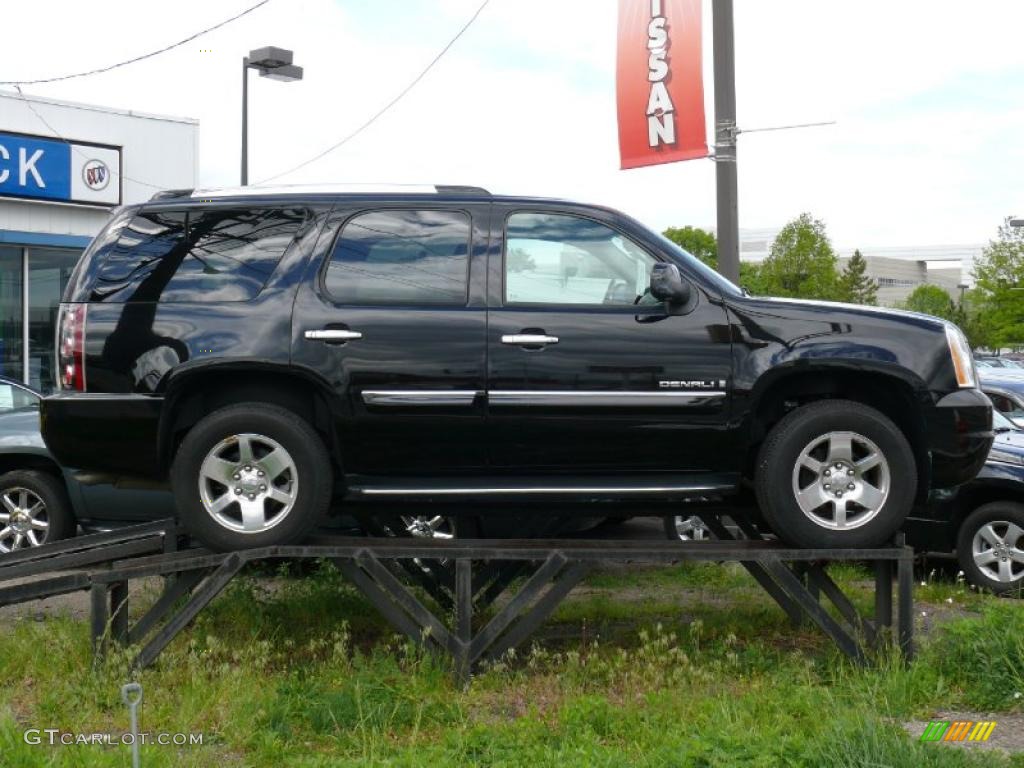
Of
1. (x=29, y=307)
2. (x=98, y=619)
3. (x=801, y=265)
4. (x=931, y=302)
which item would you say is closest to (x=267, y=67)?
(x=29, y=307)

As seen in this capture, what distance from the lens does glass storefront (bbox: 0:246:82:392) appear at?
19.6 m

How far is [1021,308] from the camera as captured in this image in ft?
180

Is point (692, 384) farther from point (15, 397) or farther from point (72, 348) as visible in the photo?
point (15, 397)

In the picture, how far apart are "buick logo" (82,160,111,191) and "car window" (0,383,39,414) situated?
409 inches

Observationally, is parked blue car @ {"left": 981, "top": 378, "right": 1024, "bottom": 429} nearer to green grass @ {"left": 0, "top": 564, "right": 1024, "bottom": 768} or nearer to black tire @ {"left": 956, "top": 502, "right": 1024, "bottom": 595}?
black tire @ {"left": 956, "top": 502, "right": 1024, "bottom": 595}

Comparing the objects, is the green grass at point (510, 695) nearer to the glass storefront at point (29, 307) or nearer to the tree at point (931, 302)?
the glass storefront at point (29, 307)

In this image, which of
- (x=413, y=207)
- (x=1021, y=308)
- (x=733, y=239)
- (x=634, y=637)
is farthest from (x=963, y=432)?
(x=1021, y=308)

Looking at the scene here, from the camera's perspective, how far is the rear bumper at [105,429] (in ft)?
19.8

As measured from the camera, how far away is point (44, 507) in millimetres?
9508

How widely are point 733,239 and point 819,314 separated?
446cm

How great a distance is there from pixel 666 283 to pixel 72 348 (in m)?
2.97

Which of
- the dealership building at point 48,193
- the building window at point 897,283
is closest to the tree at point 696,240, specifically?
the building window at point 897,283

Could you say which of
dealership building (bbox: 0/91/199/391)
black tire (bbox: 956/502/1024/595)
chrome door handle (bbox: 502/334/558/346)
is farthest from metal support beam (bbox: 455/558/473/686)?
dealership building (bbox: 0/91/199/391)

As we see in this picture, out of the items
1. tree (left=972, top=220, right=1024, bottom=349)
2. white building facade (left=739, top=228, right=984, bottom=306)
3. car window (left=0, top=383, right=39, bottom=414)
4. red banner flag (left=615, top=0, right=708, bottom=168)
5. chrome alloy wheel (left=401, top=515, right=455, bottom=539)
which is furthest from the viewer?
white building facade (left=739, top=228, right=984, bottom=306)
